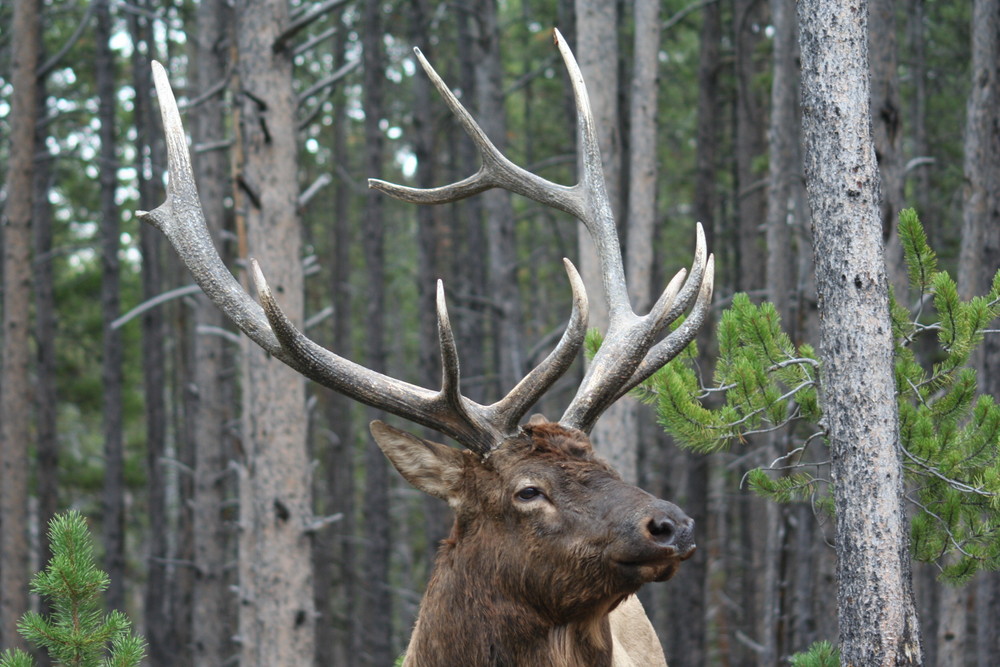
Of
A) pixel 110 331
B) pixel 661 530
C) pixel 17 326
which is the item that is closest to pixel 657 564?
pixel 661 530

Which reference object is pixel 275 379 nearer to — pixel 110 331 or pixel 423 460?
pixel 423 460

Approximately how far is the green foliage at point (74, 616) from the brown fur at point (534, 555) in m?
1.10

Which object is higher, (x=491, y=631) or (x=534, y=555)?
(x=534, y=555)

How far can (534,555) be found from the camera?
11.5ft

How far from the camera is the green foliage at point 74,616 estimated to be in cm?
332

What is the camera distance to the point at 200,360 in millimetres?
12586

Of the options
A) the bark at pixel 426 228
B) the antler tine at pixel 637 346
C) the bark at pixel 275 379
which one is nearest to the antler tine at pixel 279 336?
the antler tine at pixel 637 346

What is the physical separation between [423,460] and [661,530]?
1060mm

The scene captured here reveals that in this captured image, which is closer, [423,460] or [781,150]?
[423,460]

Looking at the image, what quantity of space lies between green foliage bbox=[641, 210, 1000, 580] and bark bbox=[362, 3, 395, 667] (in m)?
9.86

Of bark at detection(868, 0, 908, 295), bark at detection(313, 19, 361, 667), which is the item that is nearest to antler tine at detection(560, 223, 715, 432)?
bark at detection(868, 0, 908, 295)

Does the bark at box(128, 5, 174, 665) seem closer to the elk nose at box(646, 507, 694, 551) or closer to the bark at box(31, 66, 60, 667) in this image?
the bark at box(31, 66, 60, 667)

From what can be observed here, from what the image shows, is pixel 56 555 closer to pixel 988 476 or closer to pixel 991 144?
pixel 988 476

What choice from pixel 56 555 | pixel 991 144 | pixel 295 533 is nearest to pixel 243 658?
pixel 295 533
